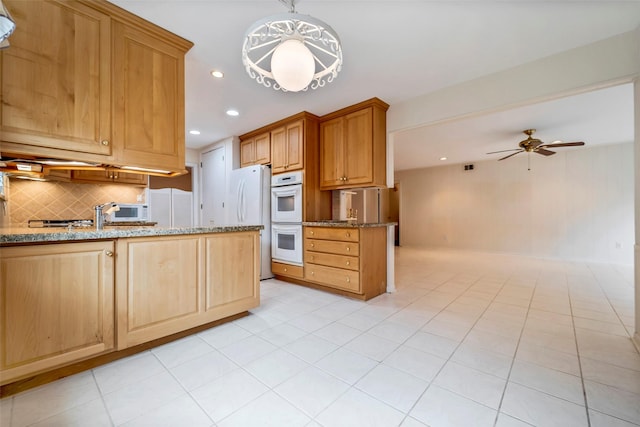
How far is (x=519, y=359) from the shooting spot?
1716 mm

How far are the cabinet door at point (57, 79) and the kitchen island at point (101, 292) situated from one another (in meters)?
0.60

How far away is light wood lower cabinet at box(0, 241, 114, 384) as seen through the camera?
1307 millimetres

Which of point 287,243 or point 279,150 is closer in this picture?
point 287,243

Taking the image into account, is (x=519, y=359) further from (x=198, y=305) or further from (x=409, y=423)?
(x=198, y=305)

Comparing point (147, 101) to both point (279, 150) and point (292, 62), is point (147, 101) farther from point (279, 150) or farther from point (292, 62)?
point (279, 150)

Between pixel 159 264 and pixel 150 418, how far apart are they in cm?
93

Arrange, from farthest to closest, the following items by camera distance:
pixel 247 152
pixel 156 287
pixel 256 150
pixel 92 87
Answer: pixel 247 152
pixel 256 150
pixel 156 287
pixel 92 87

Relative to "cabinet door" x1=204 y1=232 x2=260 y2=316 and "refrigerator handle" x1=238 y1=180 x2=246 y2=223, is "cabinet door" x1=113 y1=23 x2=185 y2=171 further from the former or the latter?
"refrigerator handle" x1=238 y1=180 x2=246 y2=223

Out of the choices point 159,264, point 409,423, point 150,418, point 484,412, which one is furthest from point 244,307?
point 484,412

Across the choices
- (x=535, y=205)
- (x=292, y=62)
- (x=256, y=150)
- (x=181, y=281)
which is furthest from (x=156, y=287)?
(x=535, y=205)

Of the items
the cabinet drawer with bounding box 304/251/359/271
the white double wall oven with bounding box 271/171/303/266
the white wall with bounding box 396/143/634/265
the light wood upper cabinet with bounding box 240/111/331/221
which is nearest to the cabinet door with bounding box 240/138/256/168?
→ the light wood upper cabinet with bounding box 240/111/331/221

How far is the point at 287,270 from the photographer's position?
12.1ft

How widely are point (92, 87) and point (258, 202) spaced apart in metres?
2.35

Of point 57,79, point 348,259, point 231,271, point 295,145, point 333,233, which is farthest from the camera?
point 295,145
